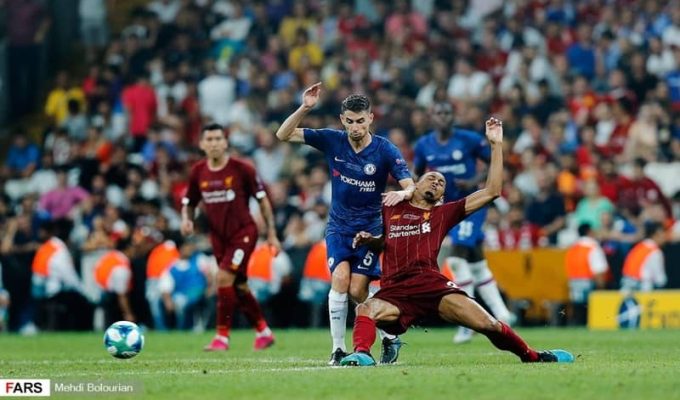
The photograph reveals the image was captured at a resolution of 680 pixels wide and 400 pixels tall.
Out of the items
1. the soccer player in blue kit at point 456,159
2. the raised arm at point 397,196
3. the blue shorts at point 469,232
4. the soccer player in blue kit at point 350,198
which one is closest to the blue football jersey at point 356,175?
the soccer player in blue kit at point 350,198

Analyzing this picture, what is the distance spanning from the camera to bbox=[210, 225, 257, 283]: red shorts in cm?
1598

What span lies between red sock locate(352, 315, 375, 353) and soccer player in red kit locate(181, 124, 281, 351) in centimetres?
453

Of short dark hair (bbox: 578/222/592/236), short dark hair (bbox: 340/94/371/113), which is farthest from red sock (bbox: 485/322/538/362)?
short dark hair (bbox: 578/222/592/236)

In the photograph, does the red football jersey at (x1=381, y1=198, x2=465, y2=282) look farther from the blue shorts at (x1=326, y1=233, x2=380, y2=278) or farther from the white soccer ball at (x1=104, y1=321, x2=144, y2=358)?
the white soccer ball at (x1=104, y1=321, x2=144, y2=358)

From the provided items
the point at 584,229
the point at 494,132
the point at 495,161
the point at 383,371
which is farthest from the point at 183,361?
the point at 584,229

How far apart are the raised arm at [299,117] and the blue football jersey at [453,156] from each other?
4260 mm

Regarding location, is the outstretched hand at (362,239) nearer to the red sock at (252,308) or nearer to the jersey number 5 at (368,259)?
the jersey number 5 at (368,259)

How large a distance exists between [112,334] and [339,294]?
83.9 inches

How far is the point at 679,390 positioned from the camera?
371 inches

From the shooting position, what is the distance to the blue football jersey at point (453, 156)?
16922 millimetres

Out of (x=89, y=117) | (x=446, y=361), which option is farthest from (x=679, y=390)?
(x=89, y=117)

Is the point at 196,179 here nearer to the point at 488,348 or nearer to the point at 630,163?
the point at 488,348

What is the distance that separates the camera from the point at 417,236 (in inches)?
463

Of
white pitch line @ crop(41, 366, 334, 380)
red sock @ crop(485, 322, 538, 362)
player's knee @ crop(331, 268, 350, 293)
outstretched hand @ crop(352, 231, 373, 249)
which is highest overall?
outstretched hand @ crop(352, 231, 373, 249)
